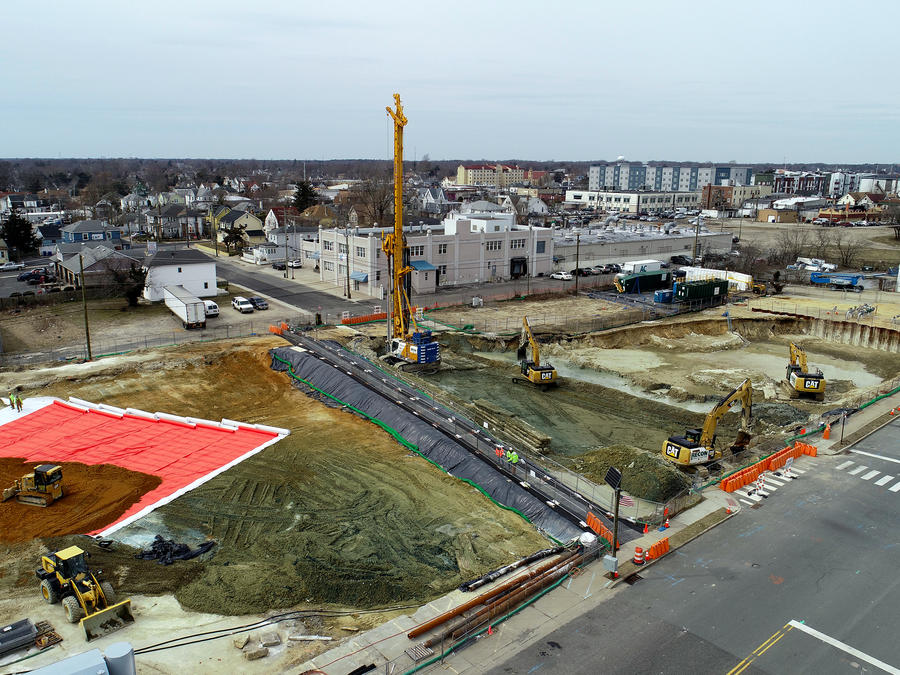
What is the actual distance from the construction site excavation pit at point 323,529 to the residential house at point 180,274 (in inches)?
1092

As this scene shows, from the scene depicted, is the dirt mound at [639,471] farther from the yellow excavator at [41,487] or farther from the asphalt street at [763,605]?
the yellow excavator at [41,487]

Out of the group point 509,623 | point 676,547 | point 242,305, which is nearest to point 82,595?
point 509,623

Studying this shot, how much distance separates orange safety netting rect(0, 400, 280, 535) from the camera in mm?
26344

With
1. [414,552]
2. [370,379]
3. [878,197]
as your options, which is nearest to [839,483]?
[414,552]

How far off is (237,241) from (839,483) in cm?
7939

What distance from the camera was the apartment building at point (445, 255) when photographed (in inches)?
2410

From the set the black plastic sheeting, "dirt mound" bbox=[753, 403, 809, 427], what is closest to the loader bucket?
the black plastic sheeting

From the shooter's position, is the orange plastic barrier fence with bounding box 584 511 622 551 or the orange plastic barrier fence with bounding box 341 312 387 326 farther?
the orange plastic barrier fence with bounding box 341 312 387 326

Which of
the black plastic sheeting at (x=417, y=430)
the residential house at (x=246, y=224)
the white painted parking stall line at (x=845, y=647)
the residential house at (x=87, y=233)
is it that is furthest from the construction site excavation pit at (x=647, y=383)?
the residential house at (x=87, y=233)

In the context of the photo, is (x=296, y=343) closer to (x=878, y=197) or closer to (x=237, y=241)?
(x=237, y=241)

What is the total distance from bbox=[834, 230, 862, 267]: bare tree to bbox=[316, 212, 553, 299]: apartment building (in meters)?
42.4

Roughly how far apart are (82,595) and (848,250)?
95.1m

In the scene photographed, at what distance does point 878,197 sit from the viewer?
162375 mm

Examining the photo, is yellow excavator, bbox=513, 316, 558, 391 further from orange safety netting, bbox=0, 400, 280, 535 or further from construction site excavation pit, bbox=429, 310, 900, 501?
orange safety netting, bbox=0, 400, 280, 535
